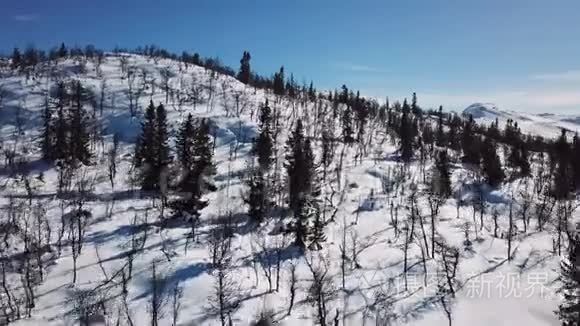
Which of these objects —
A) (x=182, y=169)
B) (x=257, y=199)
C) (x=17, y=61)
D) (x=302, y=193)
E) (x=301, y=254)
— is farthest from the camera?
(x=17, y=61)

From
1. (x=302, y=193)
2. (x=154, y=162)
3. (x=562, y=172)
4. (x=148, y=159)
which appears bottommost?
(x=302, y=193)

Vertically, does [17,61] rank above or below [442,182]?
above

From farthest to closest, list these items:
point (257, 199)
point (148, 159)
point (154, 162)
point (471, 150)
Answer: point (471, 150), point (148, 159), point (154, 162), point (257, 199)

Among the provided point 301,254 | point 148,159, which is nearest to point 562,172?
point 301,254

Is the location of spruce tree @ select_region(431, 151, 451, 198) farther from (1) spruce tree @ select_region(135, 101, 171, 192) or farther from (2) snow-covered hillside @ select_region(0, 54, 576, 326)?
(1) spruce tree @ select_region(135, 101, 171, 192)

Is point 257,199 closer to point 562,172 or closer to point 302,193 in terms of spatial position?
point 302,193

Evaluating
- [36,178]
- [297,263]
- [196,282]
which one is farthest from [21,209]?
[297,263]

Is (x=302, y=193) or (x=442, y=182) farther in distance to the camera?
(x=442, y=182)

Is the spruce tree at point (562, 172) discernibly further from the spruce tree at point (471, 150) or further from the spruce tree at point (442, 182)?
the spruce tree at point (442, 182)

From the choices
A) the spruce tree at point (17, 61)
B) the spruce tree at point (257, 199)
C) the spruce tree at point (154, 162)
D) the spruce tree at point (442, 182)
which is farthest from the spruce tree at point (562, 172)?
the spruce tree at point (17, 61)

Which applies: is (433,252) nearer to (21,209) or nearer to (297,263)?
(297,263)
